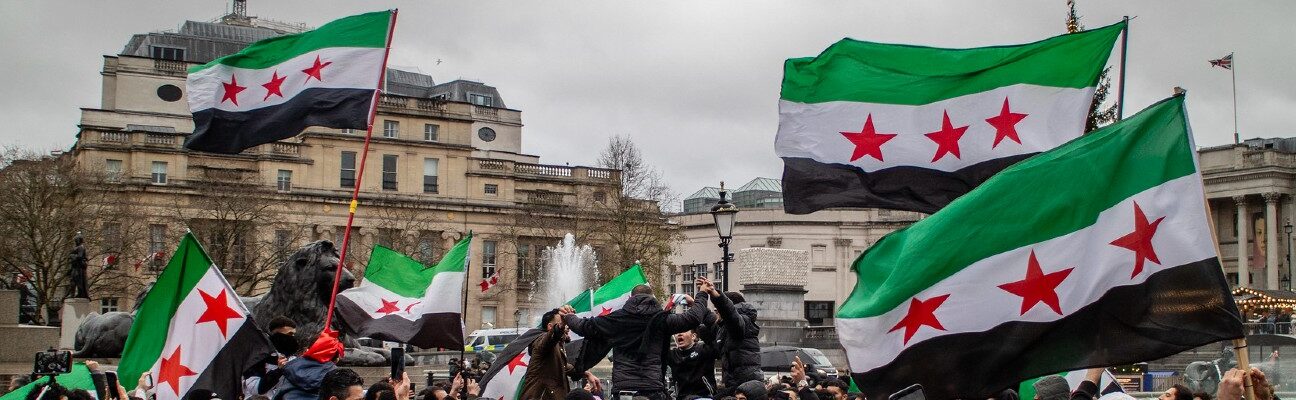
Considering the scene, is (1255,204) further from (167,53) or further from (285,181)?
(167,53)

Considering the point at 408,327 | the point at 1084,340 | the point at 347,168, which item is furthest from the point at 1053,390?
the point at 347,168

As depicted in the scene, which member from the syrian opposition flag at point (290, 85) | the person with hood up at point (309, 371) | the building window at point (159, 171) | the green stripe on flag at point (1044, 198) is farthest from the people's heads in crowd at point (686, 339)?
the building window at point (159, 171)

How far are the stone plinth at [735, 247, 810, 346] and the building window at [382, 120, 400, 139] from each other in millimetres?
49571

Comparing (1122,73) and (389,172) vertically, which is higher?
(389,172)

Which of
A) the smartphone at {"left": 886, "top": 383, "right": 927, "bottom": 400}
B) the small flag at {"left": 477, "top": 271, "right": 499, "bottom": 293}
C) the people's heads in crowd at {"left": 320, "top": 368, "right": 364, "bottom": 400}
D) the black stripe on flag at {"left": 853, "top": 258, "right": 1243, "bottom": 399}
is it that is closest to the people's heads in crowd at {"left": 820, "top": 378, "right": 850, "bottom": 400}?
the black stripe on flag at {"left": 853, "top": 258, "right": 1243, "bottom": 399}

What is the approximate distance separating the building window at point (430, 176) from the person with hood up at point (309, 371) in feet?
252

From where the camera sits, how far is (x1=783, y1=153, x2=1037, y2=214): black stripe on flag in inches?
468

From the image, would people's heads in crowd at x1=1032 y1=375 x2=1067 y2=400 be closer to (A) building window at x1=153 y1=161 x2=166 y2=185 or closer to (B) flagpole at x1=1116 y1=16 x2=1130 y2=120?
(B) flagpole at x1=1116 y1=16 x2=1130 y2=120

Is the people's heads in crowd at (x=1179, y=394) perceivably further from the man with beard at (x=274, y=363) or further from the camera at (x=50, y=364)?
the camera at (x=50, y=364)

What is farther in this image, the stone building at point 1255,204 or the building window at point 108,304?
the stone building at point 1255,204

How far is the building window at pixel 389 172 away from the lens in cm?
8481

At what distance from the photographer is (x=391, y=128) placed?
281ft

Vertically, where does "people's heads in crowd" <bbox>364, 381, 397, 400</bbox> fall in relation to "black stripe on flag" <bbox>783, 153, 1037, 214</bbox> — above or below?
below

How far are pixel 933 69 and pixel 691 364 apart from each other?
12.3 ft
